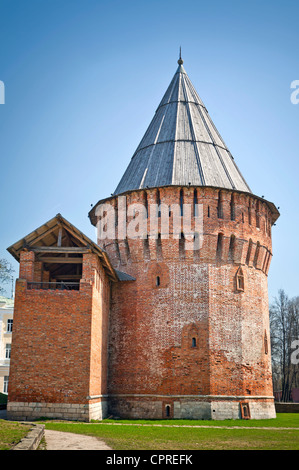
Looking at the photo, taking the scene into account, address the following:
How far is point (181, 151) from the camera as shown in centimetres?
2728

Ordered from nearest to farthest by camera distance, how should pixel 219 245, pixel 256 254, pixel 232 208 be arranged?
pixel 219 245
pixel 232 208
pixel 256 254

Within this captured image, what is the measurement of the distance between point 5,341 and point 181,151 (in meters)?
21.9

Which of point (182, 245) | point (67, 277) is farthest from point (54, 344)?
point (182, 245)

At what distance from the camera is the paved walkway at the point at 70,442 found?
10969mm

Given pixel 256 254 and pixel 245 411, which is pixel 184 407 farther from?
pixel 256 254

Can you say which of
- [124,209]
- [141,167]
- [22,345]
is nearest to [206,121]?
[141,167]

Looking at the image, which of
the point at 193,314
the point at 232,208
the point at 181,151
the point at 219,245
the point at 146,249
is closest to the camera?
the point at 193,314

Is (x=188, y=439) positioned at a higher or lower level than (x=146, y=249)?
lower

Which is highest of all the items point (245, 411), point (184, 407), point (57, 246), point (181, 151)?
point (181, 151)

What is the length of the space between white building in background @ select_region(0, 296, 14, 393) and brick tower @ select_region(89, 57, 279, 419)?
17.1 metres

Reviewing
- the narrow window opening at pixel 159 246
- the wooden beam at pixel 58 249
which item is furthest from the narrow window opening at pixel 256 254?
the wooden beam at pixel 58 249

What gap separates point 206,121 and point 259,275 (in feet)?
31.5

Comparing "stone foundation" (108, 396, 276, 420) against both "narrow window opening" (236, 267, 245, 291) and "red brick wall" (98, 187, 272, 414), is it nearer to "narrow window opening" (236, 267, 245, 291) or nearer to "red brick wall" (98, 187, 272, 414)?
"red brick wall" (98, 187, 272, 414)

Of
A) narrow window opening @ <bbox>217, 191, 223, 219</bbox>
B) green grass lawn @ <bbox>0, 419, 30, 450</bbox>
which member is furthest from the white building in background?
green grass lawn @ <bbox>0, 419, 30, 450</bbox>
